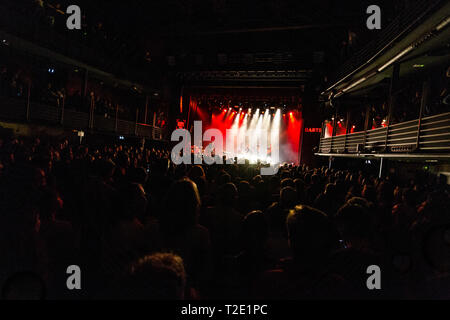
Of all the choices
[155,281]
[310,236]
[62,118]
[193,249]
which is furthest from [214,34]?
[155,281]

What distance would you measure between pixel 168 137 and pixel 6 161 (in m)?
16.3

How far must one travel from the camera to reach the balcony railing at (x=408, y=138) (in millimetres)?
6575

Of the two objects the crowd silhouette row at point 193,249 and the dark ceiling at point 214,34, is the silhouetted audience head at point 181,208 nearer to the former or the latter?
the crowd silhouette row at point 193,249

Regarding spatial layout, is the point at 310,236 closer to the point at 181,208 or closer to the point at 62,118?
the point at 181,208

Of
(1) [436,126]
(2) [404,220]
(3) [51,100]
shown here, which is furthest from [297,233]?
(3) [51,100]

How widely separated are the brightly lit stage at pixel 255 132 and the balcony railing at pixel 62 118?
23.8 ft

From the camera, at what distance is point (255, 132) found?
26.3 metres

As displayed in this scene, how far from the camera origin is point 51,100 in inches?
507

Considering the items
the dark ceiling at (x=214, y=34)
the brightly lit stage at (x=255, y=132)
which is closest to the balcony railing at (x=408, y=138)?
the dark ceiling at (x=214, y=34)

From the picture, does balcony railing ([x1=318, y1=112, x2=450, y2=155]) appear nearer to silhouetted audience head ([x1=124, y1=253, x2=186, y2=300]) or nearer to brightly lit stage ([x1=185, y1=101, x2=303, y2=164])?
silhouetted audience head ([x1=124, y1=253, x2=186, y2=300])

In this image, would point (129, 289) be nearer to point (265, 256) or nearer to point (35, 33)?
point (265, 256)

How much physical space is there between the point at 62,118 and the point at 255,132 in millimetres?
17725

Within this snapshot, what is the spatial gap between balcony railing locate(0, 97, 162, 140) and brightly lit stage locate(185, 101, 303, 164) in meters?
7.26

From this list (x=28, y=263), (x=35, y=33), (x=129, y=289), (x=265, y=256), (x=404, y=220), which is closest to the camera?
(x=129, y=289)
